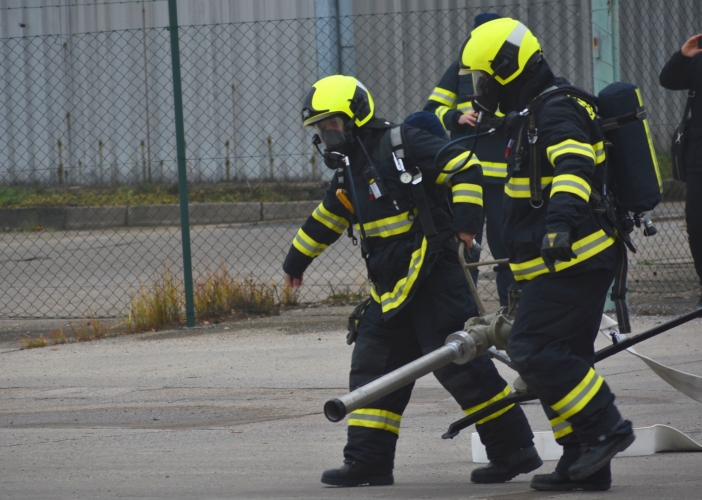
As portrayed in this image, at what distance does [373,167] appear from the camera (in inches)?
162

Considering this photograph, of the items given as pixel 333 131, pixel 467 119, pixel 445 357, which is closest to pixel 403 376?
pixel 445 357

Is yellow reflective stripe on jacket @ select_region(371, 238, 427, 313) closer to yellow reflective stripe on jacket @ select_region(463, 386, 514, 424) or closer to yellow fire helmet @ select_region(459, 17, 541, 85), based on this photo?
yellow reflective stripe on jacket @ select_region(463, 386, 514, 424)

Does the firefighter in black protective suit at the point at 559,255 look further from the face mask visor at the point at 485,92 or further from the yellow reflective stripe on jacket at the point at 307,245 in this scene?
the yellow reflective stripe on jacket at the point at 307,245

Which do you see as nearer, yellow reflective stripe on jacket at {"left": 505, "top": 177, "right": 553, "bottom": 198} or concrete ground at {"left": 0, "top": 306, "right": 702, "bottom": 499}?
yellow reflective stripe on jacket at {"left": 505, "top": 177, "right": 553, "bottom": 198}

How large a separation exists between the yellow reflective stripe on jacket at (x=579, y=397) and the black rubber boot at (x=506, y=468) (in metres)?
0.45

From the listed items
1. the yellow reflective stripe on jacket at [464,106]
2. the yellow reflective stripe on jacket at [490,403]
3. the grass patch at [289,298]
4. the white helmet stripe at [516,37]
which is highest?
the white helmet stripe at [516,37]

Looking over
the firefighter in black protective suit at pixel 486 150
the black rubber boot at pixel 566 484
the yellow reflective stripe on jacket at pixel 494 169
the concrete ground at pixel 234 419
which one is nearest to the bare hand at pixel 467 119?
the firefighter in black protective suit at pixel 486 150

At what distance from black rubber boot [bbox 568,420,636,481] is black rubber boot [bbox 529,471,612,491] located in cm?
8

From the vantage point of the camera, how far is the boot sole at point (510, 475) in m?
3.90

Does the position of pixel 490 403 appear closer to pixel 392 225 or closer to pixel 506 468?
pixel 506 468


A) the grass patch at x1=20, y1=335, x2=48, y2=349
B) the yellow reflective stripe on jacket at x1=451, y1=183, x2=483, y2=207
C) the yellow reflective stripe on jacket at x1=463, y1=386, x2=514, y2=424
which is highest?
the yellow reflective stripe on jacket at x1=451, y1=183, x2=483, y2=207

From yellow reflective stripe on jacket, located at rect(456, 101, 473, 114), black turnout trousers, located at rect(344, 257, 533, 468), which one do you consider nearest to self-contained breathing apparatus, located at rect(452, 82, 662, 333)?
black turnout trousers, located at rect(344, 257, 533, 468)

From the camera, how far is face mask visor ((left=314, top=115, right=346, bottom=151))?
4.16 metres

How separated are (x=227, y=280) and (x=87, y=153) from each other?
7.03 m
